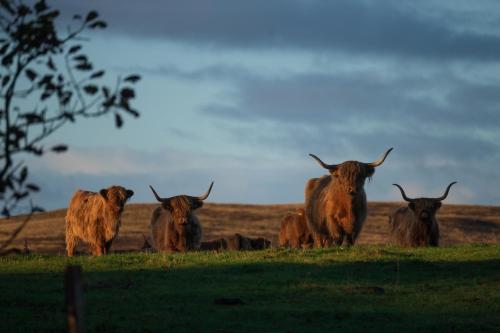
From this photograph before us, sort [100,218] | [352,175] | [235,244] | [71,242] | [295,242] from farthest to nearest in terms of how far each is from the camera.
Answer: [235,244] → [295,242] → [71,242] → [100,218] → [352,175]

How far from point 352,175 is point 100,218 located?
5.65 m

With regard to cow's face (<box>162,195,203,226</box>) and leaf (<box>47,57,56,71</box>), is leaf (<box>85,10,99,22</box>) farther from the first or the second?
cow's face (<box>162,195,203,226</box>)

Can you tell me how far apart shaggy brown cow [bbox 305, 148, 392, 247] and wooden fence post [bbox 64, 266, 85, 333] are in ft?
46.0

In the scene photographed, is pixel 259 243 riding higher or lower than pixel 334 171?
lower

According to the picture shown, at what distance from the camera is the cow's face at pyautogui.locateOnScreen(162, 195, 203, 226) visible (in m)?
23.9

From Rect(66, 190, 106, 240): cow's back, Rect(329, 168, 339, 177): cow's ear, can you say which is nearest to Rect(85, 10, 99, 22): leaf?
Rect(329, 168, 339, 177): cow's ear

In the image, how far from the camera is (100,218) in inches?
925

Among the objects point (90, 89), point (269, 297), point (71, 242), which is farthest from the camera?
point (71, 242)

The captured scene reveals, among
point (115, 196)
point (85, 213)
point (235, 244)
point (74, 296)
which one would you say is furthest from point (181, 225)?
point (74, 296)

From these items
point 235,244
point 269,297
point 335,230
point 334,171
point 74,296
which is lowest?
point 269,297

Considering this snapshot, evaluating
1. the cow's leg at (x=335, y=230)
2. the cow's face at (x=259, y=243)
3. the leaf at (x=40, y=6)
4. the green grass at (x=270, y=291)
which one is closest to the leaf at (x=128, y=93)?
the leaf at (x=40, y=6)

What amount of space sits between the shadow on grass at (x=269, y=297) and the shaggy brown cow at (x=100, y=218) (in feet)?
18.8

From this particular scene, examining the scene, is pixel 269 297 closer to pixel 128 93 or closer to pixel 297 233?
pixel 128 93

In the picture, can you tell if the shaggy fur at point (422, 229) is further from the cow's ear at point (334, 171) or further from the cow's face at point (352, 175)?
the cow's ear at point (334, 171)
